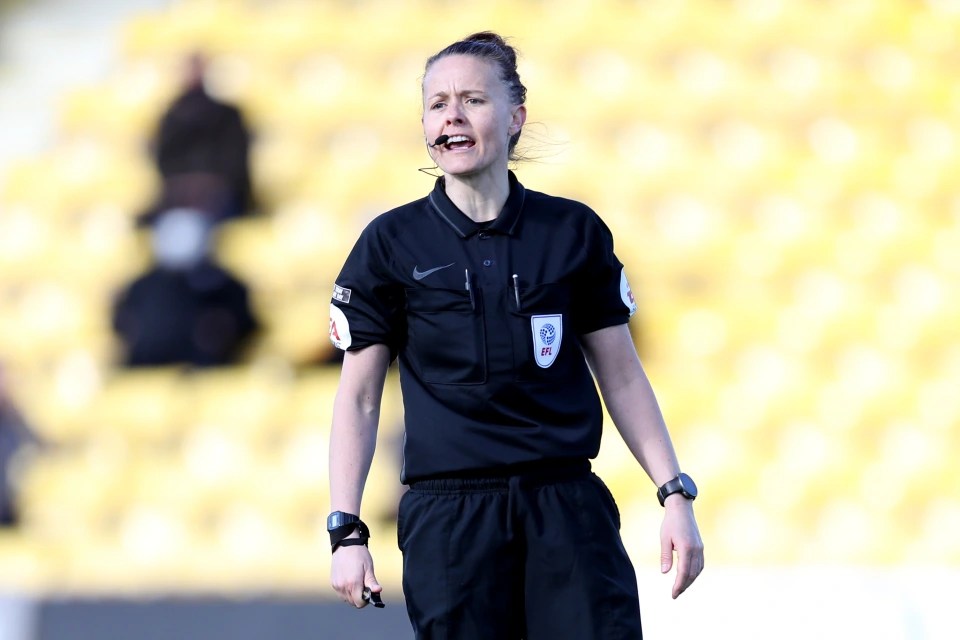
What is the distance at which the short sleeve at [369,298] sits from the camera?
6.67 feet

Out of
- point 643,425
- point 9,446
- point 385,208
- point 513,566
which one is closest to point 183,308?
point 9,446

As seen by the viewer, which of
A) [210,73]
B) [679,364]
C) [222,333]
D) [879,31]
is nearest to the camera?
[222,333]

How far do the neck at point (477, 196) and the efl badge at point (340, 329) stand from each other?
0.24 meters

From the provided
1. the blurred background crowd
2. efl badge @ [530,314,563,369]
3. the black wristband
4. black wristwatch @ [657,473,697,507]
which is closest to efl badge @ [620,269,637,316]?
efl badge @ [530,314,563,369]

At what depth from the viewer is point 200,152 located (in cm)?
587

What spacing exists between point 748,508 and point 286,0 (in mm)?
3296

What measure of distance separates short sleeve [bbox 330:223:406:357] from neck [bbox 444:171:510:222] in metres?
0.13

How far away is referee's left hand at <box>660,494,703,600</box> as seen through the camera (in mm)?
2027

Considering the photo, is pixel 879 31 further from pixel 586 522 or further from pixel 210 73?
pixel 586 522

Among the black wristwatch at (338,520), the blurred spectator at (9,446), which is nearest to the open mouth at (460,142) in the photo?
the black wristwatch at (338,520)

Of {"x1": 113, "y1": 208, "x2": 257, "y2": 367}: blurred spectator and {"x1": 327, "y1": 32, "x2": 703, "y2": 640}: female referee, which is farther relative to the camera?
{"x1": 113, "y1": 208, "x2": 257, "y2": 367}: blurred spectator

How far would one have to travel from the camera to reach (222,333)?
5664 millimetres

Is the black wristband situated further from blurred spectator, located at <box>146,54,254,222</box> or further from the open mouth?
blurred spectator, located at <box>146,54,254,222</box>

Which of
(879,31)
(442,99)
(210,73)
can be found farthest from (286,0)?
(442,99)
